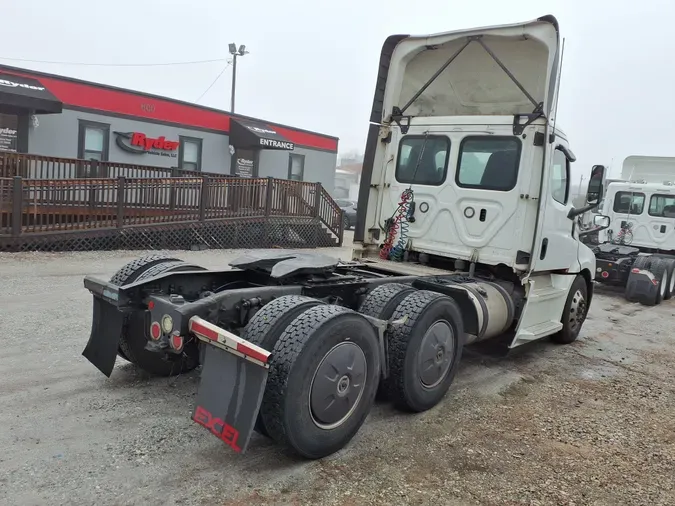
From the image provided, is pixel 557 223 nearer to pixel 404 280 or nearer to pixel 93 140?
pixel 404 280

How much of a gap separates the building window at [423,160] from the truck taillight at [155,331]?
3641 millimetres

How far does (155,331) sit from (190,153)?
15.9 m

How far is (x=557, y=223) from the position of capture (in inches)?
236

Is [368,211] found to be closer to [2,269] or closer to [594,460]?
[594,460]

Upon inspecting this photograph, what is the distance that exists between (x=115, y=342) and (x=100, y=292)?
40 cm

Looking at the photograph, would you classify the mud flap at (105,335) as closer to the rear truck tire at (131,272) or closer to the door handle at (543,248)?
the rear truck tire at (131,272)

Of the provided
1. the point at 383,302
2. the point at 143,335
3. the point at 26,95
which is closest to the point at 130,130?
the point at 26,95

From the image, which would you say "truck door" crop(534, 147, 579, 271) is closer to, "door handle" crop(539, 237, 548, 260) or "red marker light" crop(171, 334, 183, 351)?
"door handle" crop(539, 237, 548, 260)

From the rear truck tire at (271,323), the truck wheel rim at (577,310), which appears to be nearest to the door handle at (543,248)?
the truck wheel rim at (577,310)

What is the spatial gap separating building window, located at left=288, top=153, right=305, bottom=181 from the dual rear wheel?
19121mm

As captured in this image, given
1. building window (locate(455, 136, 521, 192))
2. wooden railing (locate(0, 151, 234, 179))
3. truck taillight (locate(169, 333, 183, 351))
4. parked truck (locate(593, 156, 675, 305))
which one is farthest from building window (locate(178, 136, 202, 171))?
→ truck taillight (locate(169, 333, 183, 351))

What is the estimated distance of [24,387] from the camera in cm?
437

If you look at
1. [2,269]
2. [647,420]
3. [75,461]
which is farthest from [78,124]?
[647,420]

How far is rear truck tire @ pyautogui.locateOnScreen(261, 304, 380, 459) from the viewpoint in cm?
325
